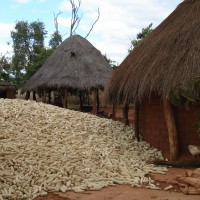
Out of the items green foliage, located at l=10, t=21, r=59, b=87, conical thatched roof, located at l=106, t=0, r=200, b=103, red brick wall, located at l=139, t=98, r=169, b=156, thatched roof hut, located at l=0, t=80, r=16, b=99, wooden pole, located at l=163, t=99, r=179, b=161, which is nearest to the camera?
conical thatched roof, located at l=106, t=0, r=200, b=103

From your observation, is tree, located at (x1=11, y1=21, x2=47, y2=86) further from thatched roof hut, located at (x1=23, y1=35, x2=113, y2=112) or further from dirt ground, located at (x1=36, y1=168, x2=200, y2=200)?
dirt ground, located at (x1=36, y1=168, x2=200, y2=200)

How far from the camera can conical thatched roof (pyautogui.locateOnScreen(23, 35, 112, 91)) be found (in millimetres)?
15086

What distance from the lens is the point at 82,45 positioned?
16.8m

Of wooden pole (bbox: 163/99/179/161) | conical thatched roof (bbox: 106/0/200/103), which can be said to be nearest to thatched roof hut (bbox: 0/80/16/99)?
conical thatched roof (bbox: 106/0/200/103)

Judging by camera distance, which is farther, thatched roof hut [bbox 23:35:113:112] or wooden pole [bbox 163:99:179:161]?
thatched roof hut [bbox 23:35:113:112]

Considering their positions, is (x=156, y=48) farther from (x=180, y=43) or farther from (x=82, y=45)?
(x=82, y=45)

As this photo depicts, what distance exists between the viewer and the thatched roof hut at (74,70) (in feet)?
49.4

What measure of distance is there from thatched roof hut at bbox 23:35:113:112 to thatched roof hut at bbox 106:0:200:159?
6.57 metres

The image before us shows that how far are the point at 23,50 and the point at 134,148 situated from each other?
19230 mm

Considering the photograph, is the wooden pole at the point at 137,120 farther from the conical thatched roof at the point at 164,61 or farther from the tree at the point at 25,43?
the tree at the point at 25,43

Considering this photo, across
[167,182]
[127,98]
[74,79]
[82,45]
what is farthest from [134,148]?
[82,45]

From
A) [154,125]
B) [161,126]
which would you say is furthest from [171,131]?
[154,125]

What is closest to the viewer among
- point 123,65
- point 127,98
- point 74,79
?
point 127,98

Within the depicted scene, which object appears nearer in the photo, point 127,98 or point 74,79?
point 127,98
